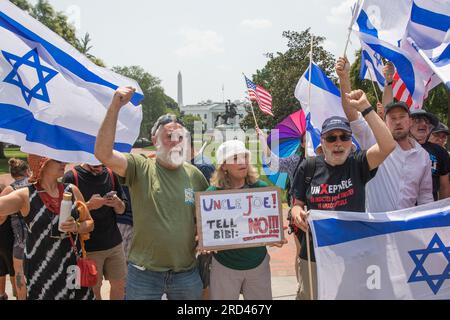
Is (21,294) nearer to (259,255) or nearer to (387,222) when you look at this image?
(259,255)

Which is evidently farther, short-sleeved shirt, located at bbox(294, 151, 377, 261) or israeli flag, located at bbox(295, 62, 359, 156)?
israeli flag, located at bbox(295, 62, 359, 156)

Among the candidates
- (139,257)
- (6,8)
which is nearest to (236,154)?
(139,257)

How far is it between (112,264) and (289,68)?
2840 centimetres

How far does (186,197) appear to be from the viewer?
3.24m

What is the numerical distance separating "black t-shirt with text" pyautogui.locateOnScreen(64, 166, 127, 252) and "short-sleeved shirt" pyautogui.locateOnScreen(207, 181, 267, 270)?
1271 mm

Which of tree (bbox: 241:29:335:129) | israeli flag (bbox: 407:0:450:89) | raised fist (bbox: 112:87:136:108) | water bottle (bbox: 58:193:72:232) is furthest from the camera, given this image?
tree (bbox: 241:29:335:129)

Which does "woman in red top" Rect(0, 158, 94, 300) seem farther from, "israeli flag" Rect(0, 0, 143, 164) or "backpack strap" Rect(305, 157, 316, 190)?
"backpack strap" Rect(305, 157, 316, 190)

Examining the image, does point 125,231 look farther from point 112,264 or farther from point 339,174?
point 339,174

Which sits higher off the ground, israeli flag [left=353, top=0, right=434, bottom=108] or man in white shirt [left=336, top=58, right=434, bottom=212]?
israeli flag [left=353, top=0, right=434, bottom=108]

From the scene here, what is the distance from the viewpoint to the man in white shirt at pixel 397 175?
3.47 meters

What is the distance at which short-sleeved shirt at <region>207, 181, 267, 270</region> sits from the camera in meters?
3.36

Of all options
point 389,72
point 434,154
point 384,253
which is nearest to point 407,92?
point 389,72

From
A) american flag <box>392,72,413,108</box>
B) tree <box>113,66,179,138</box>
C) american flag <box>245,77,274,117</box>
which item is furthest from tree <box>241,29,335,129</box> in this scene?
tree <box>113,66,179,138</box>
